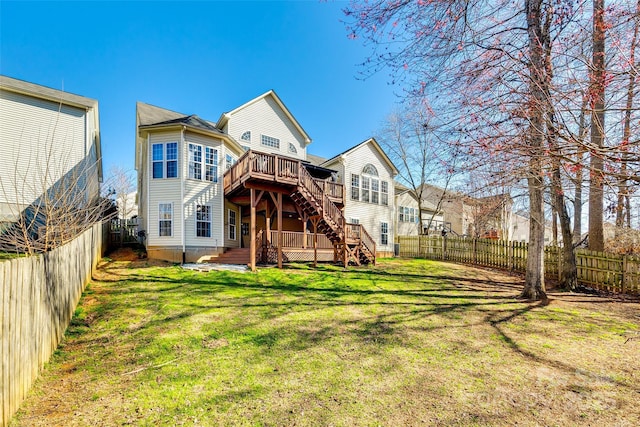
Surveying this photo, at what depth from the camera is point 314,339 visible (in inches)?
210

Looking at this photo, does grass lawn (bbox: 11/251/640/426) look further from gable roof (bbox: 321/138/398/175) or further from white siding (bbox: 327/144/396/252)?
gable roof (bbox: 321/138/398/175)

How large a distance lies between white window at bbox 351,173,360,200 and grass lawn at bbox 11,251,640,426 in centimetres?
1257

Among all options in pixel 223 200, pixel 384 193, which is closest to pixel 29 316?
pixel 223 200

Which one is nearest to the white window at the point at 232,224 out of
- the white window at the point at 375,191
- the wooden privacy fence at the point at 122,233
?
the wooden privacy fence at the point at 122,233

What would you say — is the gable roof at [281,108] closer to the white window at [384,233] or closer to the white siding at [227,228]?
the white siding at [227,228]

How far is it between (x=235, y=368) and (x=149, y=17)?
45.0 feet

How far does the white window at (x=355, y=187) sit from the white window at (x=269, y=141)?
18.5 ft

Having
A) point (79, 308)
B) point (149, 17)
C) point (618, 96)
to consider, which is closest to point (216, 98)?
point (149, 17)

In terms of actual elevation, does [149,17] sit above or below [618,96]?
above

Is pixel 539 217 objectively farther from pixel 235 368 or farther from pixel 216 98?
pixel 216 98

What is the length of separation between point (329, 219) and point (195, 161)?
7.18m

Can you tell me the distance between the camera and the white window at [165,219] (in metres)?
13.9

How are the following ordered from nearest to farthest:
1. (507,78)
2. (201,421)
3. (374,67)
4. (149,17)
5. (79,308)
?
(201,421), (507,78), (374,67), (79,308), (149,17)

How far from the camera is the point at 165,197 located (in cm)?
1402
